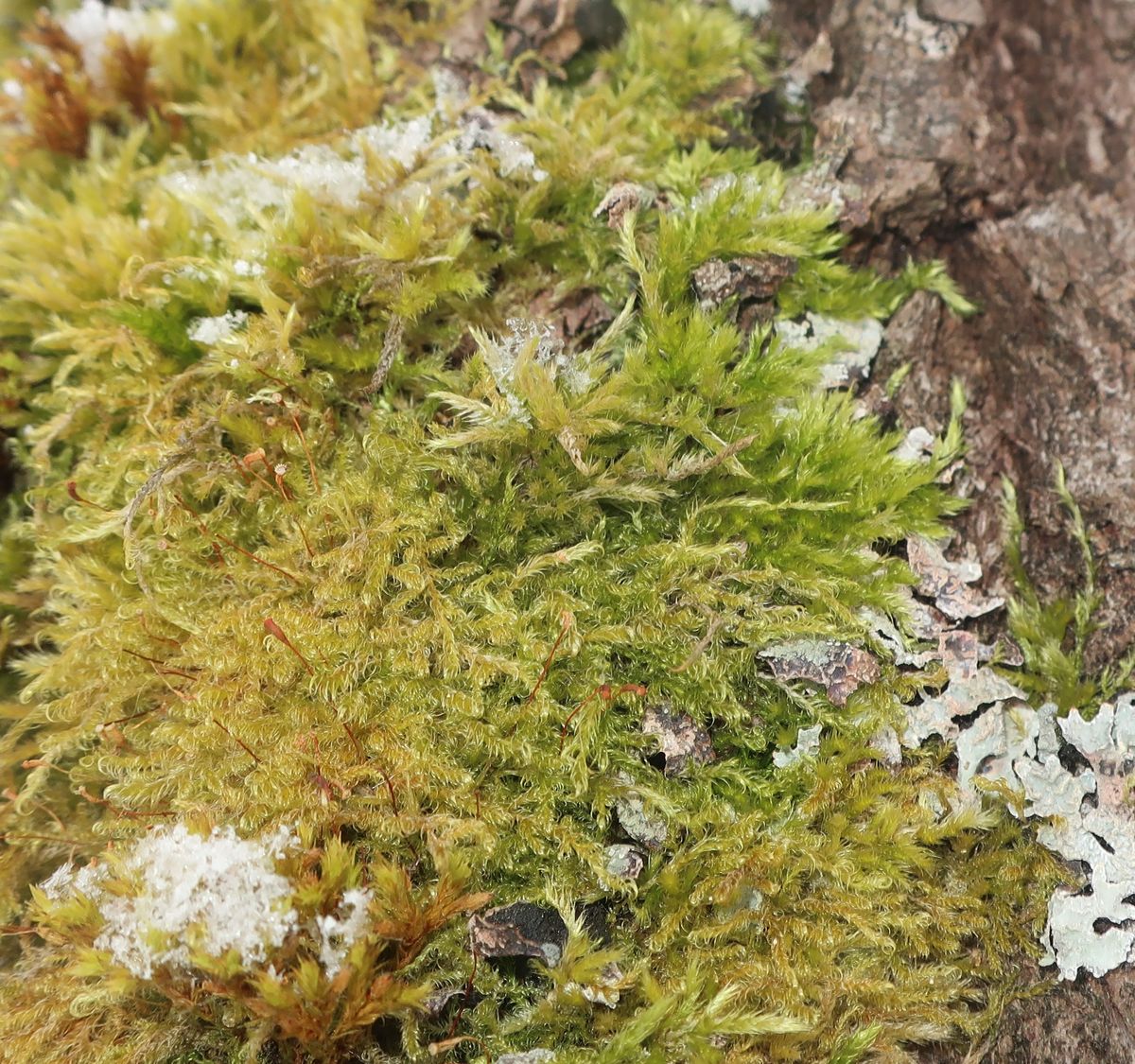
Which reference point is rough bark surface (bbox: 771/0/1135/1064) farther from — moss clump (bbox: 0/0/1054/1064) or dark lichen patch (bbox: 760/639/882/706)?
dark lichen patch (bbox: 760/639/882/706)

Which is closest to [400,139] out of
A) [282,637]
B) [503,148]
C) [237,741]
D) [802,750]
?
[503,148]

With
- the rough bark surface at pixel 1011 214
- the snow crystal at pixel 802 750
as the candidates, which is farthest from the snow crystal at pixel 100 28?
Answer: the snow crystal at pixel 802 750

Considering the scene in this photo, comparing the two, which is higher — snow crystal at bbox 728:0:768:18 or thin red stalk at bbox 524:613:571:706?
snow crystal at bbox 728:0:768:18

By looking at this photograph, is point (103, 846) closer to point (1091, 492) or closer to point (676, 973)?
point (676, 973)

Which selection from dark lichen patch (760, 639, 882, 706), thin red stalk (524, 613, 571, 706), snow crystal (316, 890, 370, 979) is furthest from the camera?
dark lichen patch (760, 639, 882, 706)

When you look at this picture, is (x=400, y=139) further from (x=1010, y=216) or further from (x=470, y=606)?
(x=1010, y=216)

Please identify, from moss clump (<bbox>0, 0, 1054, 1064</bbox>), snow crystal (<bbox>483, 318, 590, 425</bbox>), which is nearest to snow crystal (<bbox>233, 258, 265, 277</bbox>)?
moss clump (<bbox>0, 0, 1054, 1064</bbox>)
